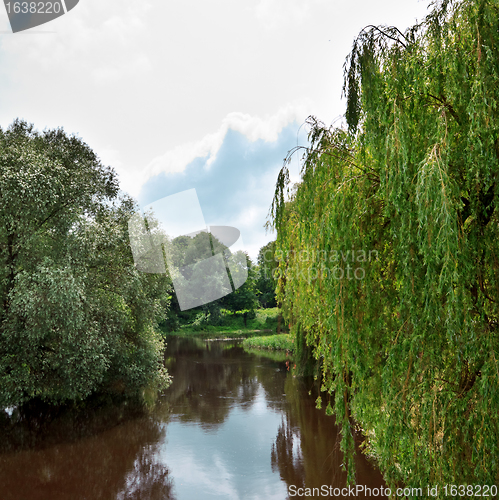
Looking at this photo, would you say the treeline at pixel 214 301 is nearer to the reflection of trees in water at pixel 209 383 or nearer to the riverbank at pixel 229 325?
the riverbank at pixel 229 325

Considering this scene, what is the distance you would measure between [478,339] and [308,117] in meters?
3.33

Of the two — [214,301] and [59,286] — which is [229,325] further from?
[59,286]

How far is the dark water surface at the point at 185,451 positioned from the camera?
337 inches

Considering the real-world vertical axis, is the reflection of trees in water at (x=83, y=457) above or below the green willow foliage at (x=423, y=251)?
below

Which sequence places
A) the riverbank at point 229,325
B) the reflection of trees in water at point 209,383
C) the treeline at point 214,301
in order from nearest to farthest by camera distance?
the reflection of trees in water at point 209,383
the riverbank at point 229,325
the treeline at point 214,301

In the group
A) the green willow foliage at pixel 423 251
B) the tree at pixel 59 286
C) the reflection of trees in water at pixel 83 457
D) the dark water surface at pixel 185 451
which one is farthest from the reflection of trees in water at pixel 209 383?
the green willow foliage at pixel 423 251

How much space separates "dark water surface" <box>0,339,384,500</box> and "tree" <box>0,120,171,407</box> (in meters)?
1.24

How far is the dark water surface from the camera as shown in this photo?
8562 millimetres

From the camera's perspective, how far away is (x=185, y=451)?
10531 millimetres

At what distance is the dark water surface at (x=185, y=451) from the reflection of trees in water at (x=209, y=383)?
0.08 metres

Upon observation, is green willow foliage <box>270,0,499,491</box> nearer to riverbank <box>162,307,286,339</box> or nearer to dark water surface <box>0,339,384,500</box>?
dark water surface <box>0,339,384,500</box>

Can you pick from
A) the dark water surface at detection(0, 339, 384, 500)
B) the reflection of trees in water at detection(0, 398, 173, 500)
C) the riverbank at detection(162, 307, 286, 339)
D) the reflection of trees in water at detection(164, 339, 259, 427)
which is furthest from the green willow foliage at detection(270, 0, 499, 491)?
the riverbank at detection(162, 307, 286, 339)

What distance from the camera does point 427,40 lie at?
14.1ft

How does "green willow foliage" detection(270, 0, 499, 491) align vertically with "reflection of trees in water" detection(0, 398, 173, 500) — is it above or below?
above
